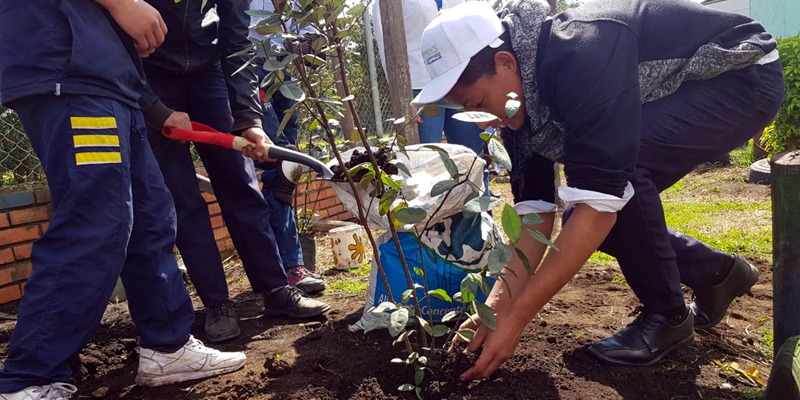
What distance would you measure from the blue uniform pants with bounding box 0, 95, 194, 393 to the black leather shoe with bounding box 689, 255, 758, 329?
5.93 feet

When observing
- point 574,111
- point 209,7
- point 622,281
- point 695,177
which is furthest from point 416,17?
point 695,177

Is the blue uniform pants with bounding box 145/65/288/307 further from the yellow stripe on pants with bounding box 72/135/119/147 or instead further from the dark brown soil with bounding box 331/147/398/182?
the yellow stripe on pants with bounding box 72/135/119/147

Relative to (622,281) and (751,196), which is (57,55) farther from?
(751,196)

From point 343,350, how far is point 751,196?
167 inches

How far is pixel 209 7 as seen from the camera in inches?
84.0

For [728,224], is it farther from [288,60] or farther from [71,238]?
[71,238]

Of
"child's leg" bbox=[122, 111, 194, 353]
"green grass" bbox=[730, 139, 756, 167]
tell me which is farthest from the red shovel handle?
"green grass" bbox=[730, 139, 756, 167]

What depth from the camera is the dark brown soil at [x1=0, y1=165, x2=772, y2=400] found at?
5.04 ft

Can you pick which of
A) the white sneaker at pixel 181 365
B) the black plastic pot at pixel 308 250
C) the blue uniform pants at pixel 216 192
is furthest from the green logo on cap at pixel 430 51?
the black plastic pot at pixel 308 250

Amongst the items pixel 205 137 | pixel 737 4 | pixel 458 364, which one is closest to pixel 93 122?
pixel 205 137

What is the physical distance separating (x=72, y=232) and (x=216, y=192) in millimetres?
891

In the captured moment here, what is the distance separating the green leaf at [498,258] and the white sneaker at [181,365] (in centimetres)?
94

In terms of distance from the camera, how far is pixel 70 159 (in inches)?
56.2

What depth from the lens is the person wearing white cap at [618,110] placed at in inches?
57.9
